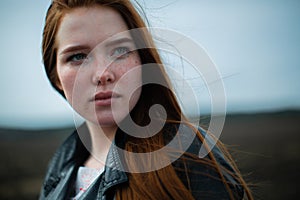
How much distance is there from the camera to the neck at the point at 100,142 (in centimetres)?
107

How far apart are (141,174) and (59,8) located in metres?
0.49

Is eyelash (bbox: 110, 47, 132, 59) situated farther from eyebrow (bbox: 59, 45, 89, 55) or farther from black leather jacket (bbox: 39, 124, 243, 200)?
black leather jacket (bbox: 39, 124, 243, 200)

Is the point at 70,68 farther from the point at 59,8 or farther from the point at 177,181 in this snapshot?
the point at 177,181

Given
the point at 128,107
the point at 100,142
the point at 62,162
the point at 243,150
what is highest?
the point at 128,107

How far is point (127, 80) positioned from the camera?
973mm

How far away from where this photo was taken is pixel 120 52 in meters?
0.99

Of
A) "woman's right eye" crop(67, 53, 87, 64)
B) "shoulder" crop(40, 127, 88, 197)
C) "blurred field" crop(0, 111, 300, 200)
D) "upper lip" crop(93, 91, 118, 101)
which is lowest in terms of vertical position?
"blurred field" crop(0, 111, 300, 200)

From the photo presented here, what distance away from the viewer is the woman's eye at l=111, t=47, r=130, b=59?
979 mm

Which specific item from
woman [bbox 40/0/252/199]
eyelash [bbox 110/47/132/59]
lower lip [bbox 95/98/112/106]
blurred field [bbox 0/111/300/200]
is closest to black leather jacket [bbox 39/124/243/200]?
woman [bbox 40/0/252/199]

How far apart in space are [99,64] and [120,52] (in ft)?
0.21

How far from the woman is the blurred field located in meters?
2.59

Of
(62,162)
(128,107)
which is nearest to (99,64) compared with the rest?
(128,107)

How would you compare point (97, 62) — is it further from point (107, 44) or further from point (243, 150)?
point (243, 150)

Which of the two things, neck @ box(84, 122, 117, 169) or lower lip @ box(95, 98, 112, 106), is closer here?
lower lip @ box(95, 98, 112, 106)
